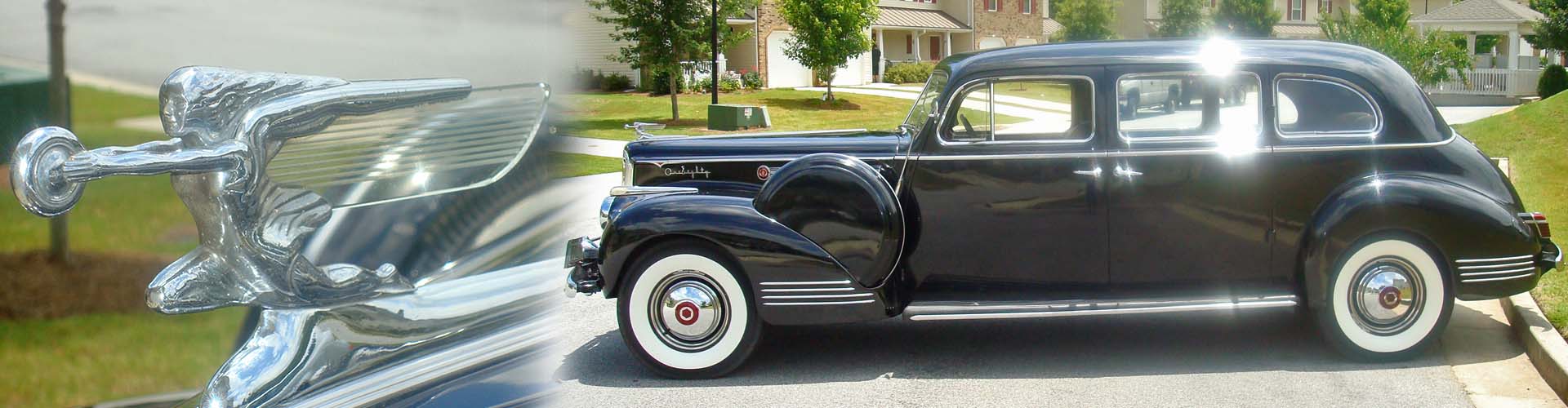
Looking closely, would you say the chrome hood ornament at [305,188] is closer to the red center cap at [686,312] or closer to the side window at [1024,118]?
the red center cap at [686,312]

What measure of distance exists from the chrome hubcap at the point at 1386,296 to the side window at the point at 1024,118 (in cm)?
141

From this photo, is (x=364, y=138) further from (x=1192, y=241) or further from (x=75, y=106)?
(x=1192, y=241)

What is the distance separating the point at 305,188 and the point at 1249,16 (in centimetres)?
5119

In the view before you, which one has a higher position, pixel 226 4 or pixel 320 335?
pixel 226 4

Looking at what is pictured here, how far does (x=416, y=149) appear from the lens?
92cm

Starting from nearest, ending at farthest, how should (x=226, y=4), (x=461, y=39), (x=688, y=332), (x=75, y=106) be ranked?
(x=75, y=106) < (x=226, y=4) < (x=461, y=39) < (x=688, y=332)

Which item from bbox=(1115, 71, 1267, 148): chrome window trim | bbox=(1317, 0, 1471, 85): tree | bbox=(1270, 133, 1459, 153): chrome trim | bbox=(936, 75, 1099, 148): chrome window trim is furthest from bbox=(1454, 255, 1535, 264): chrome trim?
bbox=(1317, 0, 1471, 85): tree

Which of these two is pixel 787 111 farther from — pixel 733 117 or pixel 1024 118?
pixel 1024 118

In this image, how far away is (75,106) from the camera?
675 mm

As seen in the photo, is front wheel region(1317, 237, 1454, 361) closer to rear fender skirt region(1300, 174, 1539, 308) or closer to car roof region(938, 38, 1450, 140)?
rear fender skirt region(1300, 174, 1539, 308)

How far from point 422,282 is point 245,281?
18 cm

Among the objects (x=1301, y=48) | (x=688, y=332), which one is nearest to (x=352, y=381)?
(x=688, y=332)

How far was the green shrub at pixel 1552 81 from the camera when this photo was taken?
33.9 m

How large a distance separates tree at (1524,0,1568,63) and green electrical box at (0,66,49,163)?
40381 millimetres
